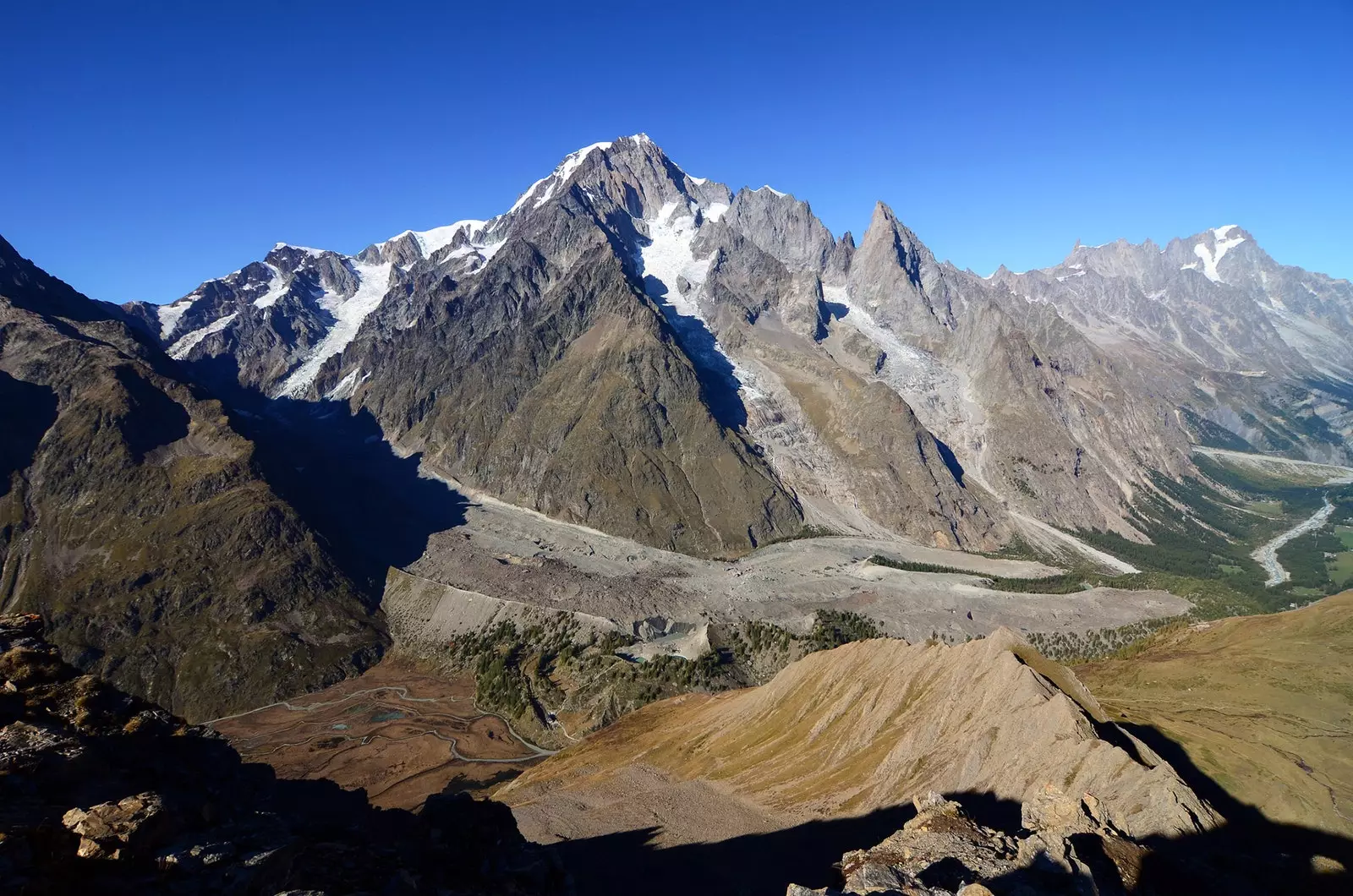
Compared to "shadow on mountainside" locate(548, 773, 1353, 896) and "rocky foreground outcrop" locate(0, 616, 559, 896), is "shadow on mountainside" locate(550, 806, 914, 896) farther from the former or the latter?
"rocky foreground outcrop" locate(0, 616, 559, 896)

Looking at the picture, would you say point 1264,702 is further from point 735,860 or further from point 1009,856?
point 735,860

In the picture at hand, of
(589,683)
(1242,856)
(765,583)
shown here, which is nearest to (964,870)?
(1242,856)

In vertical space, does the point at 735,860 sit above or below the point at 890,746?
below

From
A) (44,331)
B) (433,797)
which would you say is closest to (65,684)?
(433,797)

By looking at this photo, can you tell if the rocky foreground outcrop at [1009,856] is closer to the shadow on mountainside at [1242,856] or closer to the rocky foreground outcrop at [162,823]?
the shadow on mountainside at [1242,856]

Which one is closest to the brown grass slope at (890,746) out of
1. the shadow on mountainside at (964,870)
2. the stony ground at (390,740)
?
the shadow on mountainside at (964,870)

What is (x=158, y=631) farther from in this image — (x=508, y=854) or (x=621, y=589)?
(x=508, y=854)
